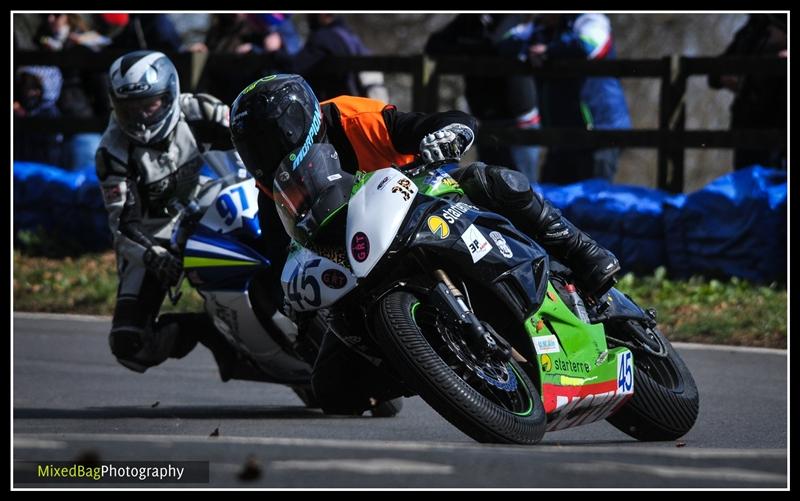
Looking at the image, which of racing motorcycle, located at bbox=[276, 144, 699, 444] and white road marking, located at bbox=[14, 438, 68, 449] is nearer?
racing motorcycle, located at bbox=[276, 144, 699, 444]

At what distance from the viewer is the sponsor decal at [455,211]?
4.74m

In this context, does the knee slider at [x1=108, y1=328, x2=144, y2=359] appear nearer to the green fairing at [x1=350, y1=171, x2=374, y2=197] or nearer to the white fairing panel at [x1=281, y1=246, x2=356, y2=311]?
the white fairing panel at [x1=281, y1=246, x2=356, y2=311]

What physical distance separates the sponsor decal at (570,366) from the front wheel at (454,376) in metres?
0.22

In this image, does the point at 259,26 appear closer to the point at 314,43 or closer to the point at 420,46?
the point at 314,43

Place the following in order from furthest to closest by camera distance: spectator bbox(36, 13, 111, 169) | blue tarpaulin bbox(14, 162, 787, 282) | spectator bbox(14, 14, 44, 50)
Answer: spectator bbox(14, 14, 44, 50) → spectator bbox(36, 13, 111, 169) → blue tarpaulin bbox(14, 162, 787, 282)

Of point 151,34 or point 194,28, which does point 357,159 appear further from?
point 194,28

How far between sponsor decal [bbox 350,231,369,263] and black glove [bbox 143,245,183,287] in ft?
8.18

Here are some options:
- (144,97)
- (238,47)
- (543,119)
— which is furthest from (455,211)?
(238,47)

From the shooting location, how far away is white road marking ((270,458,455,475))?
164 inches

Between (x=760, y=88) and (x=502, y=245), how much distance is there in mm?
6174

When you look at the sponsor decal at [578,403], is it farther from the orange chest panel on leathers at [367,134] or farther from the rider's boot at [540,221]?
the orange chest panel on leathers at [367,134]

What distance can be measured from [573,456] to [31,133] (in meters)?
9.74

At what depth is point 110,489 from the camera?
4.32 meters

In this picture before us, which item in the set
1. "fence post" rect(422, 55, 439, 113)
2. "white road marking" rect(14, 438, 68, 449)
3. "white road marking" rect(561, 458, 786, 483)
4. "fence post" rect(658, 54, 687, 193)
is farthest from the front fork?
"fence post" rect(422, 55, 439, 113)
